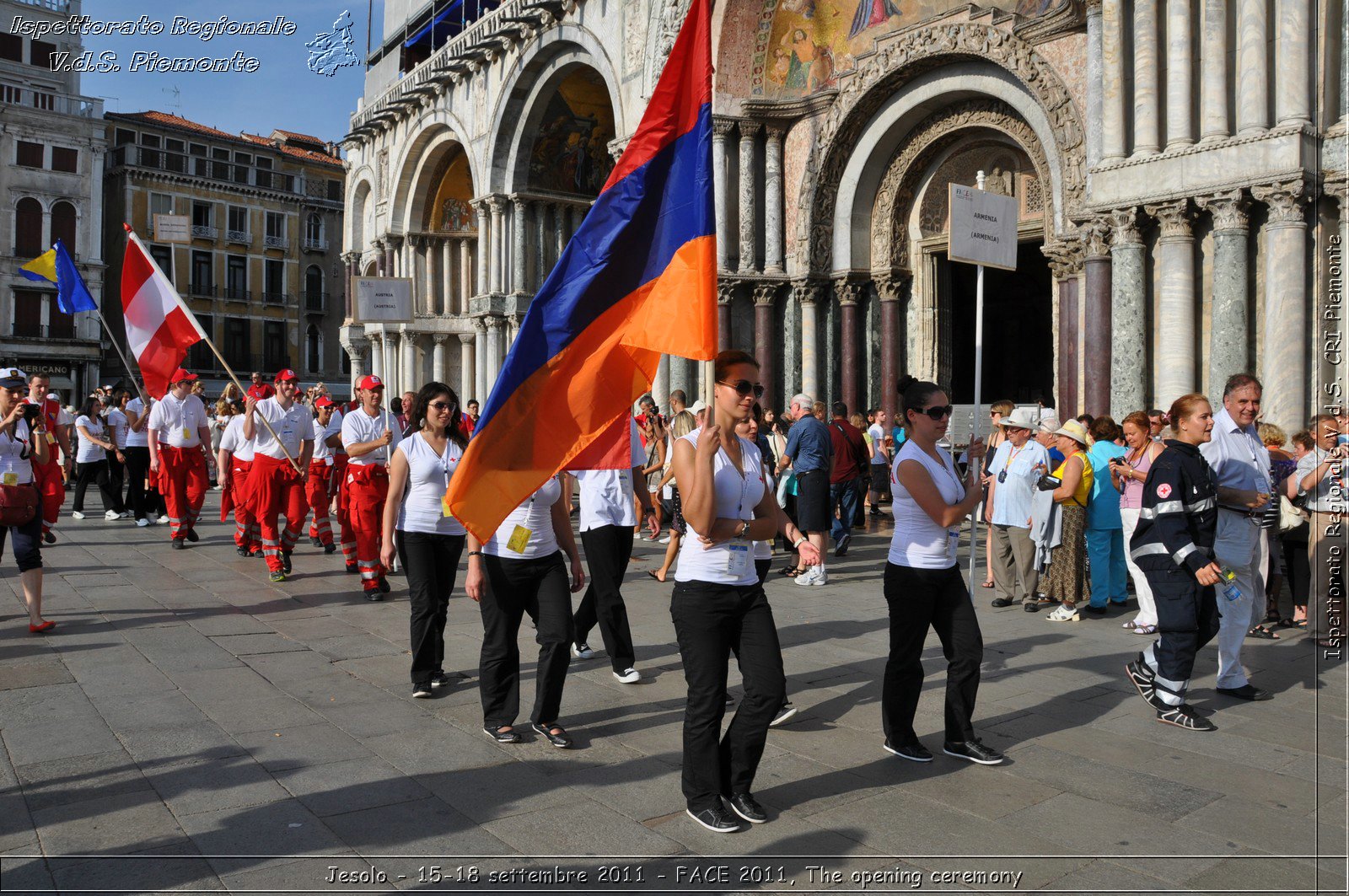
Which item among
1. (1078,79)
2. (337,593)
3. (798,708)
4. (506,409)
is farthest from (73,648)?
(1078,79)

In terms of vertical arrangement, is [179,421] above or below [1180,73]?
below

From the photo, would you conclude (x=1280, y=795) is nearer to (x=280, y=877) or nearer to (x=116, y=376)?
(x=280, y=877)

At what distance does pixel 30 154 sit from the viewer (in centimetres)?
4709

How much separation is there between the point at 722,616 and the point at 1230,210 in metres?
9.00

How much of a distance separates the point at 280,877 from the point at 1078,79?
42.9ft

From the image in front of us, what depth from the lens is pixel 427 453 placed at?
6406mm

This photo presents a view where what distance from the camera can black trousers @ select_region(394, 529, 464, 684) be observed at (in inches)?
239

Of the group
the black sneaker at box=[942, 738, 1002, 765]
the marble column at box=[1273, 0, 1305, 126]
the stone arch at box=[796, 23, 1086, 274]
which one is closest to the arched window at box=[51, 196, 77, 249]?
the stone arch at box=[796, 23, 1086, 274]

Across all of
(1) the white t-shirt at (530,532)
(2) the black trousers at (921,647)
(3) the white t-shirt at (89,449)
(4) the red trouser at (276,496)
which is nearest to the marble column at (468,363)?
(3) the white t-shirt at (89,449)

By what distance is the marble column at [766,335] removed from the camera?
57.9 feet

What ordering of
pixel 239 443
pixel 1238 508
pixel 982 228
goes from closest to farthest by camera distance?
pixel 1238 508 → pixel 982 228 → pixel 239 443

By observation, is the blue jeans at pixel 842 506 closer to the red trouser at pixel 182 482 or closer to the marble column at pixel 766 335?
the marble column at pixel 766 335

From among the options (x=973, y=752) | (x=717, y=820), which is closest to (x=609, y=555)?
(x=973, y=752)

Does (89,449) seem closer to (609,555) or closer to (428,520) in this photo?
(428,520)
